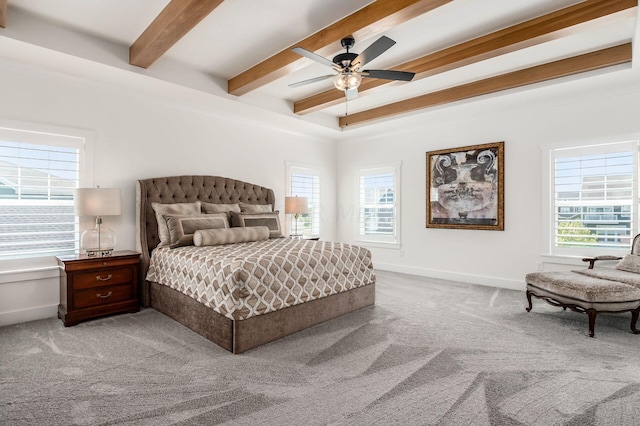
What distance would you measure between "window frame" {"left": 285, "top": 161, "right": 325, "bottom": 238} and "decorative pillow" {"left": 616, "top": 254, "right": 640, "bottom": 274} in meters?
4.61

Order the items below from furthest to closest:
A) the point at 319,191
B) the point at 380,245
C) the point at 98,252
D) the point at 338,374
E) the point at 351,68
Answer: the point at 319,191 < the point at 380,245 < the point at 98,252 < the point at 351,68 < the point at 338,374

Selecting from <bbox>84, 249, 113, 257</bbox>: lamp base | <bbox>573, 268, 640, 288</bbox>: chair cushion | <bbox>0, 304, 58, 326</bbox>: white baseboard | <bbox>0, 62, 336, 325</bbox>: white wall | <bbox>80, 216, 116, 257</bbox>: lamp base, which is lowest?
<bbox>0, 304, 58, 326</bbox>: white baseboard

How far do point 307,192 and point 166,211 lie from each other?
304 cm

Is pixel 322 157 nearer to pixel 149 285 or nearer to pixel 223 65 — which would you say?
pixel 223 65

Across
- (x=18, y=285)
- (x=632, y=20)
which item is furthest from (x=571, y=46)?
(x=18, y=285)

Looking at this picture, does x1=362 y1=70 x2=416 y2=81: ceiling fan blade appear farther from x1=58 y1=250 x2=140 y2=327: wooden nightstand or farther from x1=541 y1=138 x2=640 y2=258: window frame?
x1=58 y1=250 x2=140 y2=327: wooden nightstand

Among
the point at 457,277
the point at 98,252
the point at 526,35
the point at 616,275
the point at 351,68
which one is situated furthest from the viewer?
the point at 457,277

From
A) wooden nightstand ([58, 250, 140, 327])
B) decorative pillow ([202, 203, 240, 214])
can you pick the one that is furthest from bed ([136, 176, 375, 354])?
decorative pillow ([202, 203, 240, 214])

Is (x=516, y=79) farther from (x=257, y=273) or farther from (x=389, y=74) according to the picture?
(x=257, y=273)

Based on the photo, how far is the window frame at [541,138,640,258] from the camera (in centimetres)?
411

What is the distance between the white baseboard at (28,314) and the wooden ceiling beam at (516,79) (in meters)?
5.07

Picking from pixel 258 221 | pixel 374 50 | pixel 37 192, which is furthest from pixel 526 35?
pixel 37 192

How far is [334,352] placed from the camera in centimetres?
279

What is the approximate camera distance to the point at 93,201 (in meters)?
3.61
